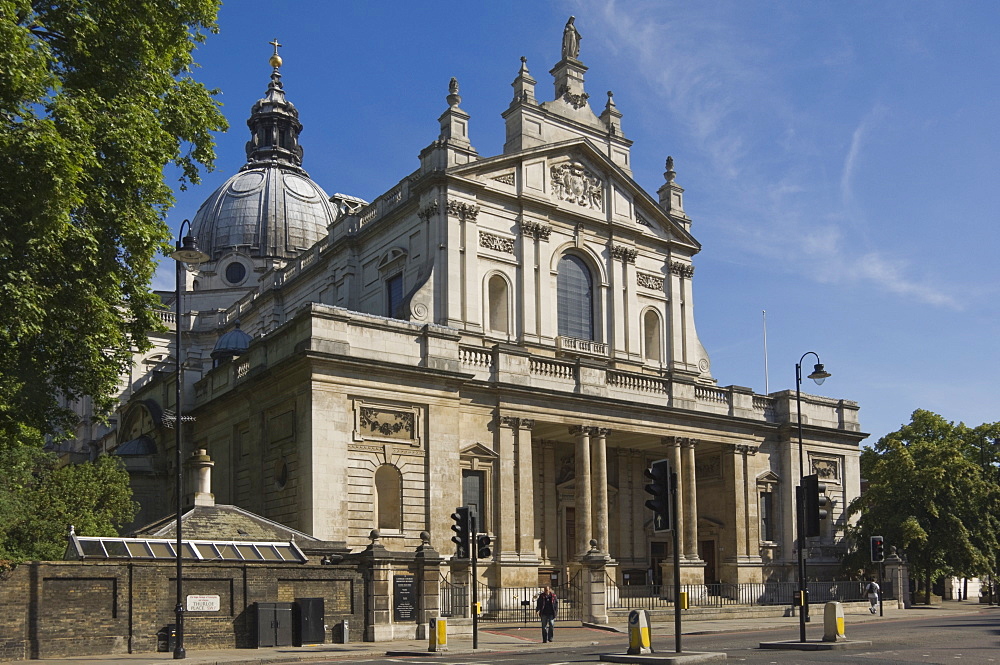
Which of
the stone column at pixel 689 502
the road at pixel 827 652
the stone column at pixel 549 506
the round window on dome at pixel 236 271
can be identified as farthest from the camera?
the round window on dome at pixel 236 271

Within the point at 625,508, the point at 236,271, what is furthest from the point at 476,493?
the point at 236,271

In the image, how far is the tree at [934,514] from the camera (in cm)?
4644

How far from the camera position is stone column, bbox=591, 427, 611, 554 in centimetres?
3997

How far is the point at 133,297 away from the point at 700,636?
62.2 ft

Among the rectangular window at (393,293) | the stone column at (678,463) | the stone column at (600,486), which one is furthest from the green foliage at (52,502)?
the stone column at (678,463)

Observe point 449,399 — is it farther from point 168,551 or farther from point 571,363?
point 168,551

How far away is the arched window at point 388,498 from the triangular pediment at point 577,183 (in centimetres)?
1323

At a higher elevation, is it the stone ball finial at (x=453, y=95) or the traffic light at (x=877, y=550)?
the stone ball finial at (x=453, y=95)

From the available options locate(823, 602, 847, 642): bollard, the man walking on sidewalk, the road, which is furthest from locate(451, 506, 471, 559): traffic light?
the man walking on sidewalk

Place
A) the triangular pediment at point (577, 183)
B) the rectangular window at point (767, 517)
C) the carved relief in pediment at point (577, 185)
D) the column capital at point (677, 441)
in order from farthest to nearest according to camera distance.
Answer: the rectangular window at point (767, 517) → the carved relief in pediment at point (577, 185) → the triangular pediment at point (577, 183) → the column capital at point (677, 441)

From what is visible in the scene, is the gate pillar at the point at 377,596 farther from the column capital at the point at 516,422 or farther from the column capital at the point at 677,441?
the column capital at the point at 677,441

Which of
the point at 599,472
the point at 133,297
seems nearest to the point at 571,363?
the point at 599,472

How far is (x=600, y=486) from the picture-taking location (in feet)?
132

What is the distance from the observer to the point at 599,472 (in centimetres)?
4044
